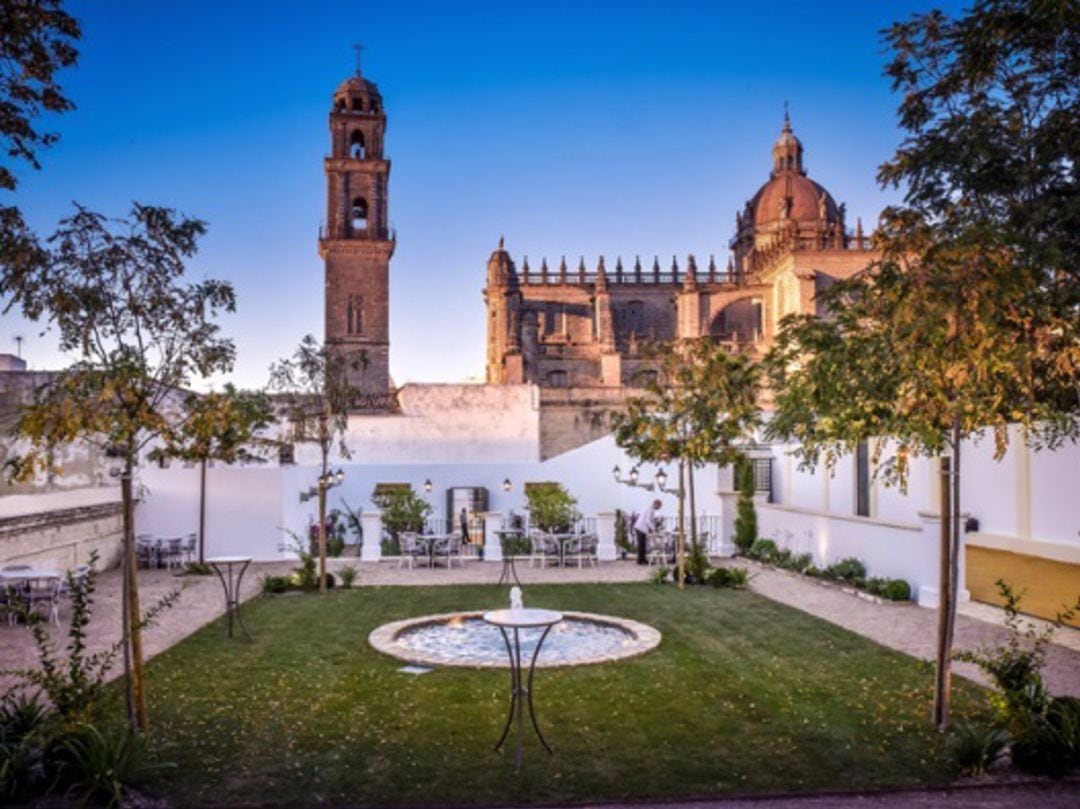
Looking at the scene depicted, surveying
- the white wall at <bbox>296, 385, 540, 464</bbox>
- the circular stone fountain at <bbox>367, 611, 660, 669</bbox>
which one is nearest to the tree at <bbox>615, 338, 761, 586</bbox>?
the circular stone fountain at <bbox>367, 611, 660, 669</bbox>

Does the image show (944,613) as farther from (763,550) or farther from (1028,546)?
(763,550)

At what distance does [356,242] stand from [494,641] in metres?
38.5

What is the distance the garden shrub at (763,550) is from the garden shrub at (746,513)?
31 centimetres

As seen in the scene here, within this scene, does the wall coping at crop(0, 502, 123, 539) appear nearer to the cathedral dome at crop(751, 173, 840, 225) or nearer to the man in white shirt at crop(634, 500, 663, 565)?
the man in white shirt at crop(634, 500, 663, 565)

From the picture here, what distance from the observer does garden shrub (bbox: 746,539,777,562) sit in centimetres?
2035

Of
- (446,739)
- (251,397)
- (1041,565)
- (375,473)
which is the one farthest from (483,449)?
(446,739)

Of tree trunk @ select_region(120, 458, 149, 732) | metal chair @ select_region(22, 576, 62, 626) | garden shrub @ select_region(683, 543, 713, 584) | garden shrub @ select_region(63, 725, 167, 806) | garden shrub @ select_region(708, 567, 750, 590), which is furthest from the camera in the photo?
garden shrub @ select_region(683, 543, 713, 584)

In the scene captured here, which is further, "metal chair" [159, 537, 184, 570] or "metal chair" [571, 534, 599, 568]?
"metal chair" [159, 537, 184, 570]

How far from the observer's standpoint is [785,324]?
1524 centimetres

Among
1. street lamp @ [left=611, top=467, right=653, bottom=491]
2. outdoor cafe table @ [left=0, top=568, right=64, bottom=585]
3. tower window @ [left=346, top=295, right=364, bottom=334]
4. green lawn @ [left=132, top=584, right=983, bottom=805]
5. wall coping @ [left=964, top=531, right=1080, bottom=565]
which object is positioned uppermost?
tower window @ [left=346, top=295, right=364, bottom=334]

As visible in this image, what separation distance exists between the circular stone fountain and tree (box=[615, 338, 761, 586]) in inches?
161

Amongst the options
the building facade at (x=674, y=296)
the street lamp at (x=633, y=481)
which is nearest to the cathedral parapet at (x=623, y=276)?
the building facade at (x=674, y=296)

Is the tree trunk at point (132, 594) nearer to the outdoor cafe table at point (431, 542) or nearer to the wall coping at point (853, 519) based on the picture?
the wall coping at point (853, 519)

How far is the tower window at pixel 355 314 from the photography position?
47688 mm
